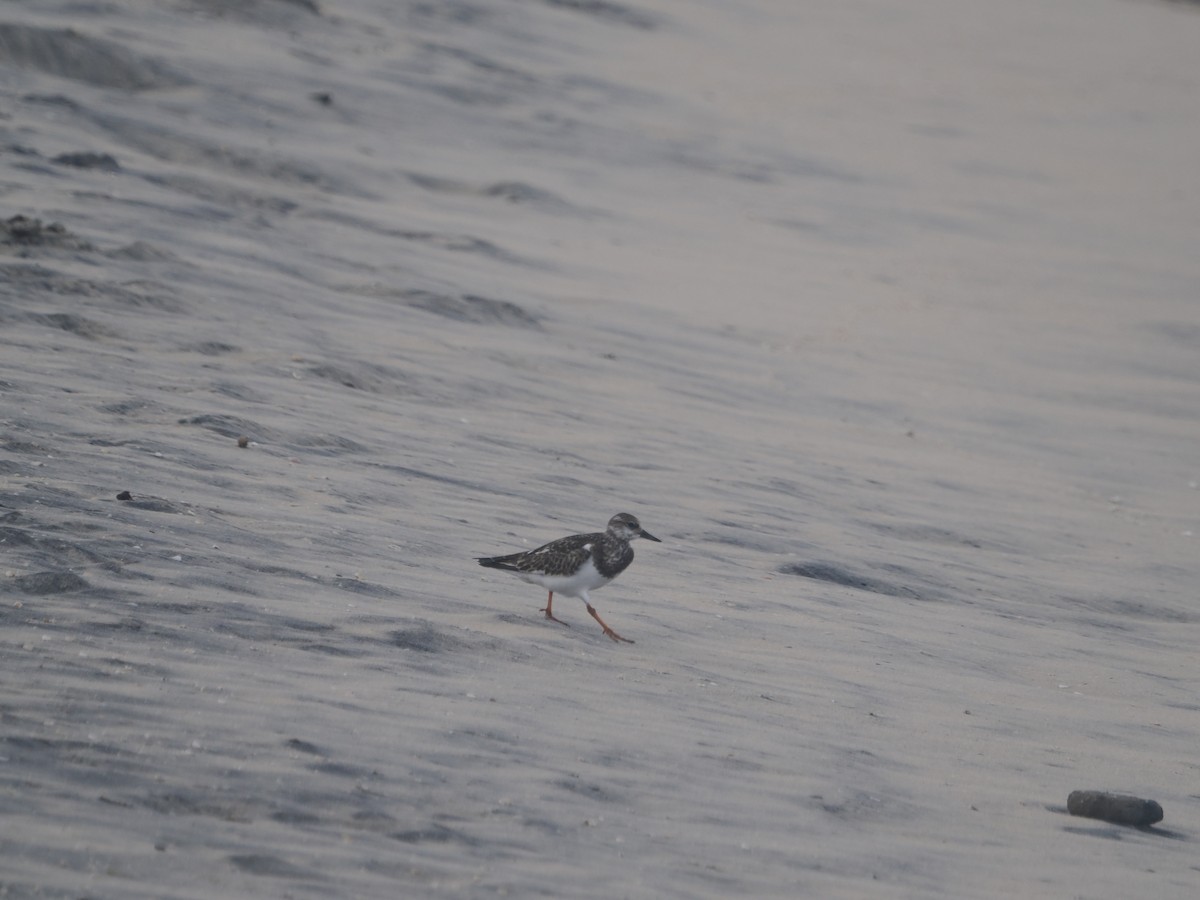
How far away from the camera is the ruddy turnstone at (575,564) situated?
21.4 ft

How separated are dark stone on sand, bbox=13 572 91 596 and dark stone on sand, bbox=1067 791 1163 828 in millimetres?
3917

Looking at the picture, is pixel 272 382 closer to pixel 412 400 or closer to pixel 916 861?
pixel 412 400

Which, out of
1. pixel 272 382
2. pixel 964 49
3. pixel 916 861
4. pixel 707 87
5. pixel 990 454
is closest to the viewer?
pixel 916 861

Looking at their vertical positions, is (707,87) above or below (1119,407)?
above

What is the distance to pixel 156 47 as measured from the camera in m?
18.7

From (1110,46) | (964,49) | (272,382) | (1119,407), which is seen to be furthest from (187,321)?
(1110,46)

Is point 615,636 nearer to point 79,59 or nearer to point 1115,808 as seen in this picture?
point 1115,808

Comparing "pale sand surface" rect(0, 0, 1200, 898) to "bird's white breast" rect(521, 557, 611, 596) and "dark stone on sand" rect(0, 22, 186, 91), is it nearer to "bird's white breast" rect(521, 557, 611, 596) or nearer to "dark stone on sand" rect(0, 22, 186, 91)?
"dark stone on sand" rect(0, 22, 186, 91)

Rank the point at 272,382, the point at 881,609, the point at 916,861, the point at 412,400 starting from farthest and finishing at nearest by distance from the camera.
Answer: the point at 412,400
the point at 272,382
the point at 881,609
the point at 916,861

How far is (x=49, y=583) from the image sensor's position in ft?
18.6

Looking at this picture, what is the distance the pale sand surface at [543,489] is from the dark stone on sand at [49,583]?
6 cm

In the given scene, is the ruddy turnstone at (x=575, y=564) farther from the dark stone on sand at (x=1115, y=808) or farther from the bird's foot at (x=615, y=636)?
the dark stone on sand at (x=1115, y=808)

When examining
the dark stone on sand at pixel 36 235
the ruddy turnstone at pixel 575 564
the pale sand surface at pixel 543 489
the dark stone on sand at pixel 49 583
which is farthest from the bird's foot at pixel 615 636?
the dark stone on sand at pixel 36 235

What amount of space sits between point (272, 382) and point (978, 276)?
12139mm
